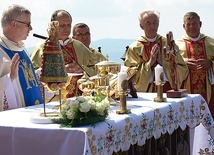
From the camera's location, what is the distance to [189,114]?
176 inches

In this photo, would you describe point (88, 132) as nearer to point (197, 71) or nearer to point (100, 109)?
point (100, 109)

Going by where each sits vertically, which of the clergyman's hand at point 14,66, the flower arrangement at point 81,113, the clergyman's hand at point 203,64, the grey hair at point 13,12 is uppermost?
the grey hair at point 13,12

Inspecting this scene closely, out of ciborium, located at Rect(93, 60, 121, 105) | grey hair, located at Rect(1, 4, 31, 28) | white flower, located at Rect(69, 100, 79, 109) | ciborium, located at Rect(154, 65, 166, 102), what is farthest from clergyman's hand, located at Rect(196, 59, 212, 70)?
white flower, located at Rect(69, 100, 79, 109)

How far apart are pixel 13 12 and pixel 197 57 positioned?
153 inches

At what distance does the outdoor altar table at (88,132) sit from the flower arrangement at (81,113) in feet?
0.15

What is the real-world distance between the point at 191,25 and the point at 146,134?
153 inches

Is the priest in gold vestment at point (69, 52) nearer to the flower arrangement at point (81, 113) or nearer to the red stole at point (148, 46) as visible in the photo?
the red stole at point (148, 46)

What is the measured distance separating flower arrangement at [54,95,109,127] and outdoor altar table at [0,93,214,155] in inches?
1.8

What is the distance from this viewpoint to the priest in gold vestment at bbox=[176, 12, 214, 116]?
7.17 metres

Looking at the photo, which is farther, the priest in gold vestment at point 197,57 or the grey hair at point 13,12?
the priest in gold vestment at point 197,57

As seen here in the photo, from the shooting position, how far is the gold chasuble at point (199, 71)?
7305 millimetres

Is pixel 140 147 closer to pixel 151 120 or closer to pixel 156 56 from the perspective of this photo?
pixel 151 120

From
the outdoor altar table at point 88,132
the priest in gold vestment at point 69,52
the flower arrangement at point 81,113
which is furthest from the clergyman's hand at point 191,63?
the flower arrangement at point 81,113

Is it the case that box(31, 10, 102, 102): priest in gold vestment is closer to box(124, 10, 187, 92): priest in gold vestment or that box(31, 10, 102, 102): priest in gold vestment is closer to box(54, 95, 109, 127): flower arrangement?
box(124, 10, 187, 92): priest in gold vestment
